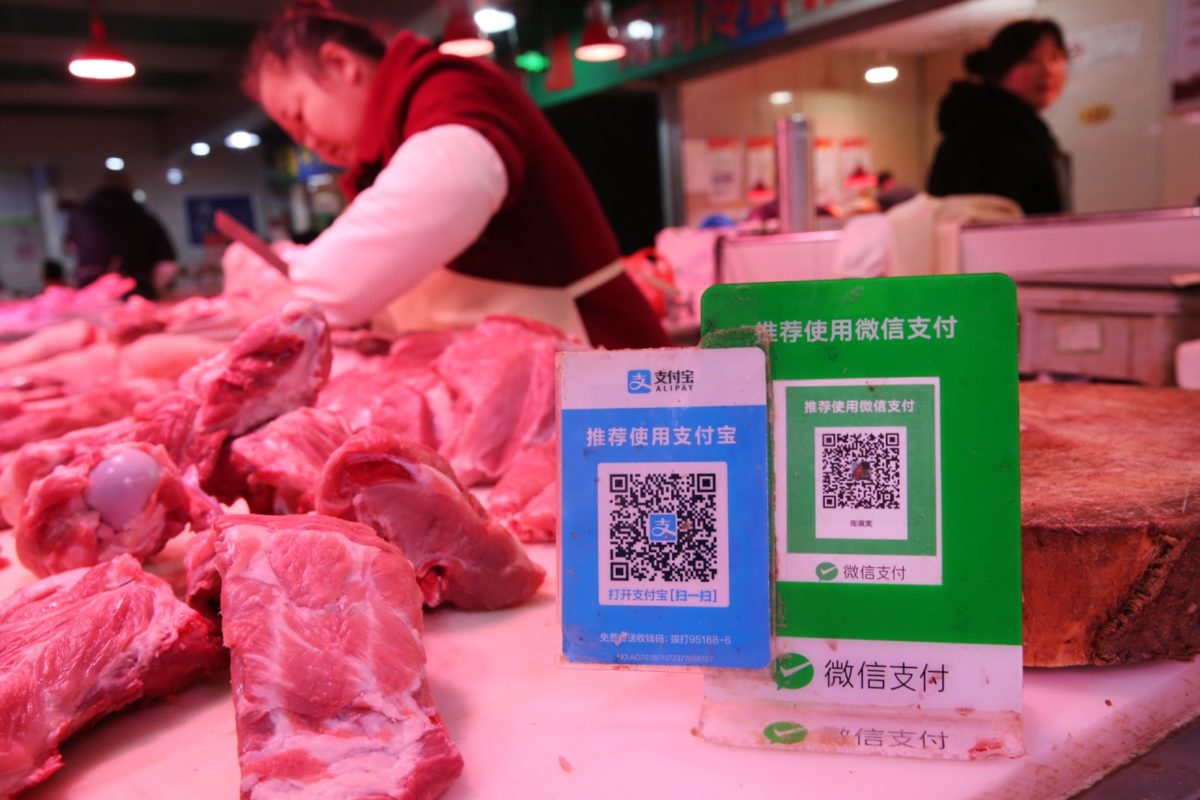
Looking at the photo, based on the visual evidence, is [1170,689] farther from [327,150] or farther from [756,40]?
[756,40]

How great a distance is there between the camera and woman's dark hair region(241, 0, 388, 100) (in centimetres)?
253

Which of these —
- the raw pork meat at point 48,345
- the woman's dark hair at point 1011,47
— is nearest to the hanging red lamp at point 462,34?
the woman's dark hair at point 1011,47

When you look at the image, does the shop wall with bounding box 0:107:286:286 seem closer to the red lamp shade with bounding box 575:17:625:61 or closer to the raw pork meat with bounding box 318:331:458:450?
the red lamp shade with bounding box 575:17:625:61

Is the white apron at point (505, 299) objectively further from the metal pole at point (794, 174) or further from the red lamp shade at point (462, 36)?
the red lamp shade at point (462, 36)

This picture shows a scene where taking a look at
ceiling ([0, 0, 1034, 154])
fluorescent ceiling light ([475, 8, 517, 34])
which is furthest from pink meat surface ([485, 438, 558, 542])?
fluorescent ceiling light ([475, 8, 517, 34])

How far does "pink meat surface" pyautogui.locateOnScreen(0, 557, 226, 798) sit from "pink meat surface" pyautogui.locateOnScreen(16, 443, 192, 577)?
115 millimetres

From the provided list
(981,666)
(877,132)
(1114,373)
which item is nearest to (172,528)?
(981,666)

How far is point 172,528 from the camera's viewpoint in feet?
3.79

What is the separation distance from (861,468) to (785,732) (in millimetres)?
230

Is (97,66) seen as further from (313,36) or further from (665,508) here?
(665,508)

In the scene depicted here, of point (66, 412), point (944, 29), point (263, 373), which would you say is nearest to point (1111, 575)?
point (263, 373)

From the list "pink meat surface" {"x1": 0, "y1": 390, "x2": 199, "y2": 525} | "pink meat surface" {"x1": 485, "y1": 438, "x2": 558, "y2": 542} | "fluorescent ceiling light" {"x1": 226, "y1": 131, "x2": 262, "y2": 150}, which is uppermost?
"fluorescent ceiling light" {"x1": 226, "y1": 131, "x2": 262, "y2": 150}

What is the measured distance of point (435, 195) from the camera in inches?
77.7

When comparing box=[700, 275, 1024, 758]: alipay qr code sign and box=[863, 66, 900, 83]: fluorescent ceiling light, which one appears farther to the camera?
box=[863, 66, 900, 83]: fluorescent ceiling light
